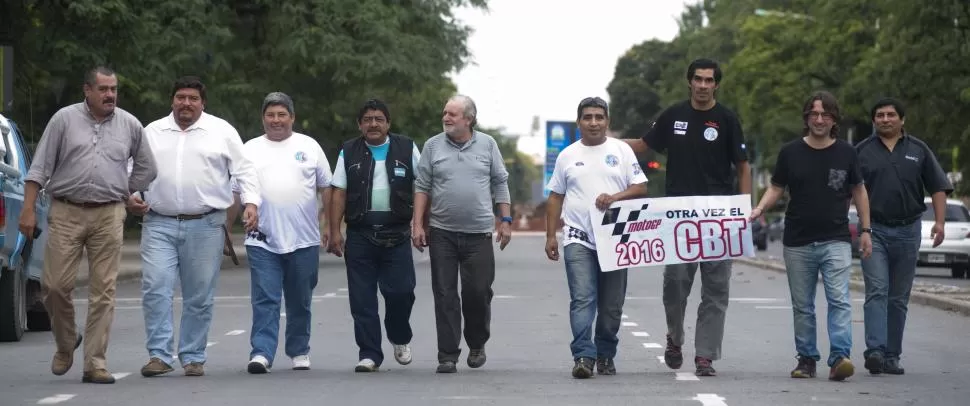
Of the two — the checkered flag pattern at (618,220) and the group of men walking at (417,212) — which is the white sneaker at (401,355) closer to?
the group of men walking at (417,212)

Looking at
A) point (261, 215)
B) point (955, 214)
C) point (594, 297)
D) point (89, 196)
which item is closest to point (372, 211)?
point (261, 215)

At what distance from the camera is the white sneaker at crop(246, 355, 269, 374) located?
11867 millimetres

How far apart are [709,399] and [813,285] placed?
6.40 feet

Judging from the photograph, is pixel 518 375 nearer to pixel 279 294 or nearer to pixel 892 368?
pixel 279 294

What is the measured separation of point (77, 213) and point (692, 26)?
388 ft

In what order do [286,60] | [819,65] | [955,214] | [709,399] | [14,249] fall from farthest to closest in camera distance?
[819,65] → [286,60] → [955,214] → [14,249] → [709,399]

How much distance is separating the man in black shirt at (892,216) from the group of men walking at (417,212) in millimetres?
13

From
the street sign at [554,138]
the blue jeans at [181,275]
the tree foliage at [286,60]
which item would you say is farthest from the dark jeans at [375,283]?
the street sign at [554,138]

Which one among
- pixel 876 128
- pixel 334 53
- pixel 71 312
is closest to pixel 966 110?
pixel 334 53

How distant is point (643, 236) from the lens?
12.3 m

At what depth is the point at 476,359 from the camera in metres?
12.5

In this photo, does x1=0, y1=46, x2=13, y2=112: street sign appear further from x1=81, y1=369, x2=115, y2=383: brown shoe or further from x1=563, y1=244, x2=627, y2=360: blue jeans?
x1=563, y1=244, x2=627, y2=360: blue jeans

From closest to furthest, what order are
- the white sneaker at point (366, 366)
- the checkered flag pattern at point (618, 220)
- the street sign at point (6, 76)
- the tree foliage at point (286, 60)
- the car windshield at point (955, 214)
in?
the checkered flag pattern at point (618, 220) < the white sneaker at point (366, 366) < the street sign at point (6, 76) < the tree foliage at point (286, 60) < the car windshield at point (955, 214)

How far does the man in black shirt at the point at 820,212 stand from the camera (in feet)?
38.5
